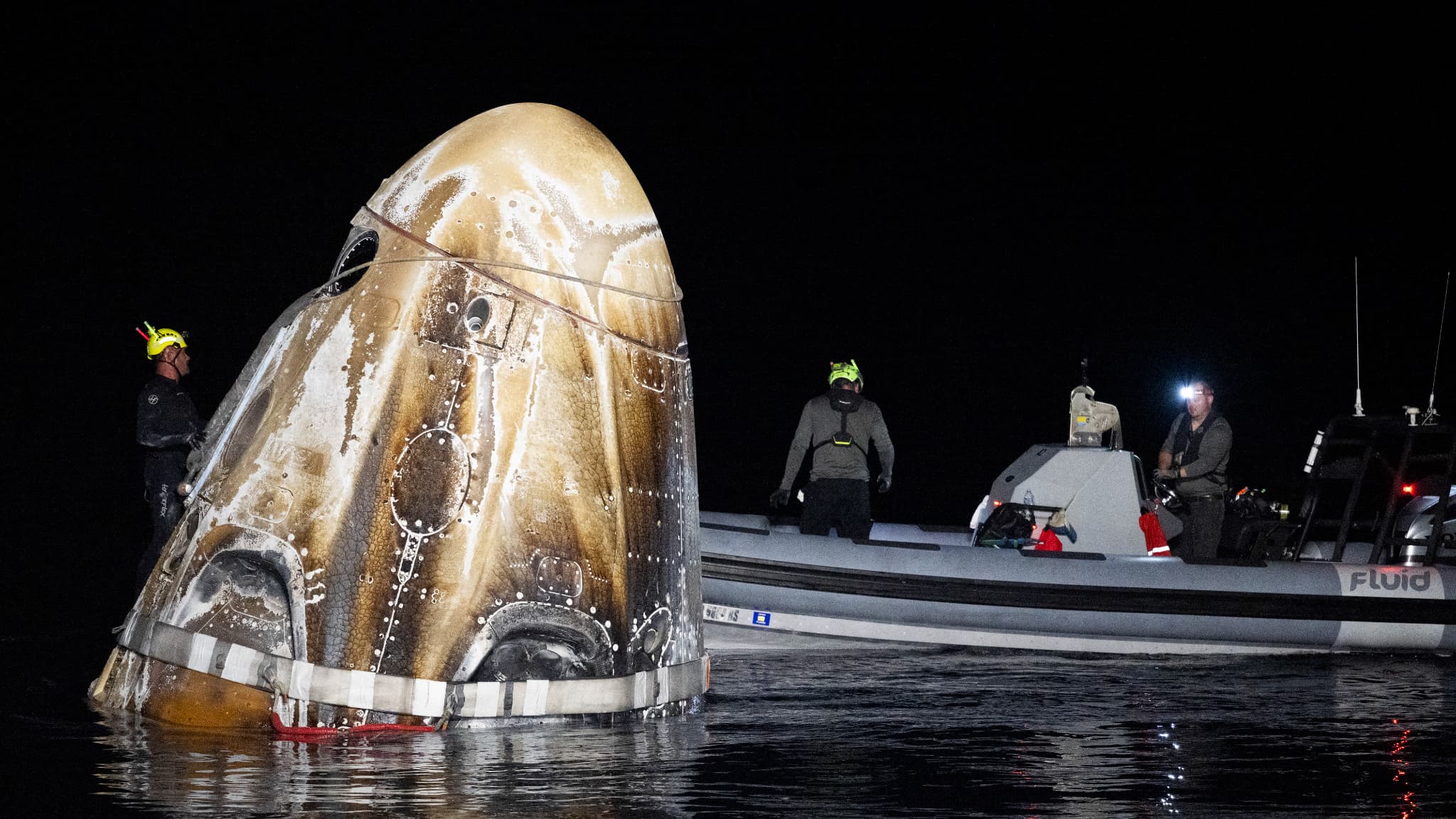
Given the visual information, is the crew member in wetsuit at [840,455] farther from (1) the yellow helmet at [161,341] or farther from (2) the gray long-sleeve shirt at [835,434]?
(1) the yellow helmet at [161,341]

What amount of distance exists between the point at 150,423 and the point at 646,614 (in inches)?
147

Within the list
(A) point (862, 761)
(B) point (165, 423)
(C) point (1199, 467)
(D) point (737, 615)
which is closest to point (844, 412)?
(D) point (737, 615)

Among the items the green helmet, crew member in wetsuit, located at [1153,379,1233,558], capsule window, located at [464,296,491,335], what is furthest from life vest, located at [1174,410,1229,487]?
capsule window, located at [464,296,491,335]

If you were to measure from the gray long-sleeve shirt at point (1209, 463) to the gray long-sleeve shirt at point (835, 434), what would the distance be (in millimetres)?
1849

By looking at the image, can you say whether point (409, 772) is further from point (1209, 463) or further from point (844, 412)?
point (1209, 463)

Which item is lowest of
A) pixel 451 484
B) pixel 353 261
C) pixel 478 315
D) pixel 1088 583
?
pixel 1088 583

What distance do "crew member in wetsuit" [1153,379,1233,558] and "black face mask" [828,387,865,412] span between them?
1.98 metres

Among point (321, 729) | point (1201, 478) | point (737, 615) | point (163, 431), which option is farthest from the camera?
point (1201, 478)

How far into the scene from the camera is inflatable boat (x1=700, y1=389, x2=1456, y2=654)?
8.49 m

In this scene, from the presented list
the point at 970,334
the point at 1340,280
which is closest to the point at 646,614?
the point at 970,334

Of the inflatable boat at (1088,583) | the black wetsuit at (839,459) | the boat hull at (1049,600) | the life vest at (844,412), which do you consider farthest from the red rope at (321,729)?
the life vest at (844,412)

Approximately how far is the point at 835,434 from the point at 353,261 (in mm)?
4732

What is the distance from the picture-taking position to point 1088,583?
28.6ft

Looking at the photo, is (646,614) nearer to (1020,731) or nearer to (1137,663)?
(1020,731)
